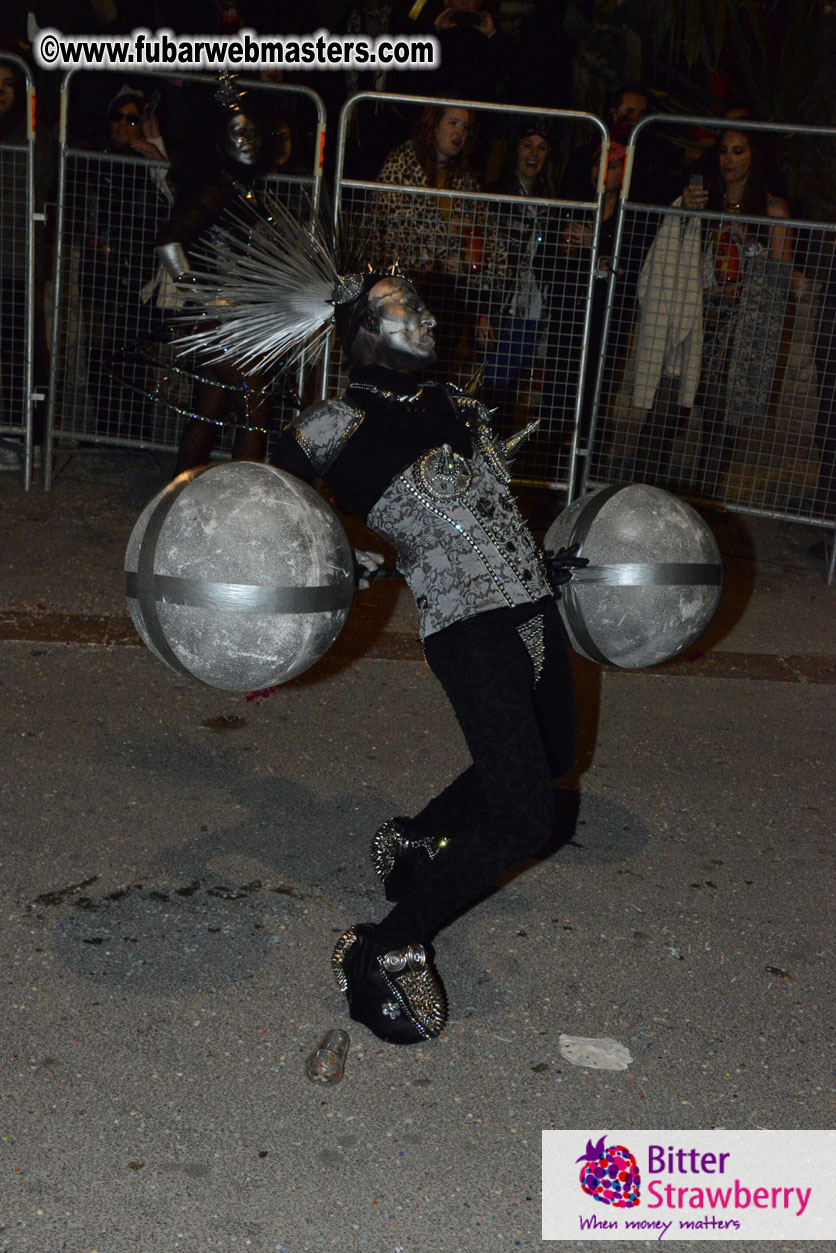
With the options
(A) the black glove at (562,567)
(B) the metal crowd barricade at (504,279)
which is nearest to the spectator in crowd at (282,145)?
(B) the metal crowd barricade at (504,279)

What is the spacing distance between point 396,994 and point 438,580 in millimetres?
1027

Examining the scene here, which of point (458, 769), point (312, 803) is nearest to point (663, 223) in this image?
point (458, 769)

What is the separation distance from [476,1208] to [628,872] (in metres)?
1.58

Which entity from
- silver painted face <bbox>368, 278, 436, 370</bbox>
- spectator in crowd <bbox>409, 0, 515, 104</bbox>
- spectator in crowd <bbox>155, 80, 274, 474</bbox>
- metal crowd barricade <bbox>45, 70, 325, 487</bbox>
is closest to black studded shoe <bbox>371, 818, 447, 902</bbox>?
silver painted face <bbox>368, 278, 436, 370</bbox>

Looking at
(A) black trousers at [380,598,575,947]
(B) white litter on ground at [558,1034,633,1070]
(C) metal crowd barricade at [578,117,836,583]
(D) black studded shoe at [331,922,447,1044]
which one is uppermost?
(C) metal crowd barricade at [578,117,836,583]

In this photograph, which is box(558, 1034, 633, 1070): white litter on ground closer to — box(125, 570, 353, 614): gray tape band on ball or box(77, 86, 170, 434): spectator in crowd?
box(125, 570, 353, 614): gray tape band on ball

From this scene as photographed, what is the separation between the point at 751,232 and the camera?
7316 mm

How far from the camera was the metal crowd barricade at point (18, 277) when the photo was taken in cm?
711

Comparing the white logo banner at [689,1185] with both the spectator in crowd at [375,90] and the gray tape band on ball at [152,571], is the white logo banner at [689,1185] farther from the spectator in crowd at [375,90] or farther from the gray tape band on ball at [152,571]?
the spectator in crowd at [375,90]

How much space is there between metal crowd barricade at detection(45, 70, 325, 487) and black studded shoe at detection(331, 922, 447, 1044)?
4.65 metres

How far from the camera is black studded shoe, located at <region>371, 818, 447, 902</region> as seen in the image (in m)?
3.79

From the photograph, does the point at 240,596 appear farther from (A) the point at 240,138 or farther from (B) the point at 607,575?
(A) the point at 240,138

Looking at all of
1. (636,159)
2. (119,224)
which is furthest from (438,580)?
(636,159)

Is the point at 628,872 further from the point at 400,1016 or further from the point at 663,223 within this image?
the point at 663,223
